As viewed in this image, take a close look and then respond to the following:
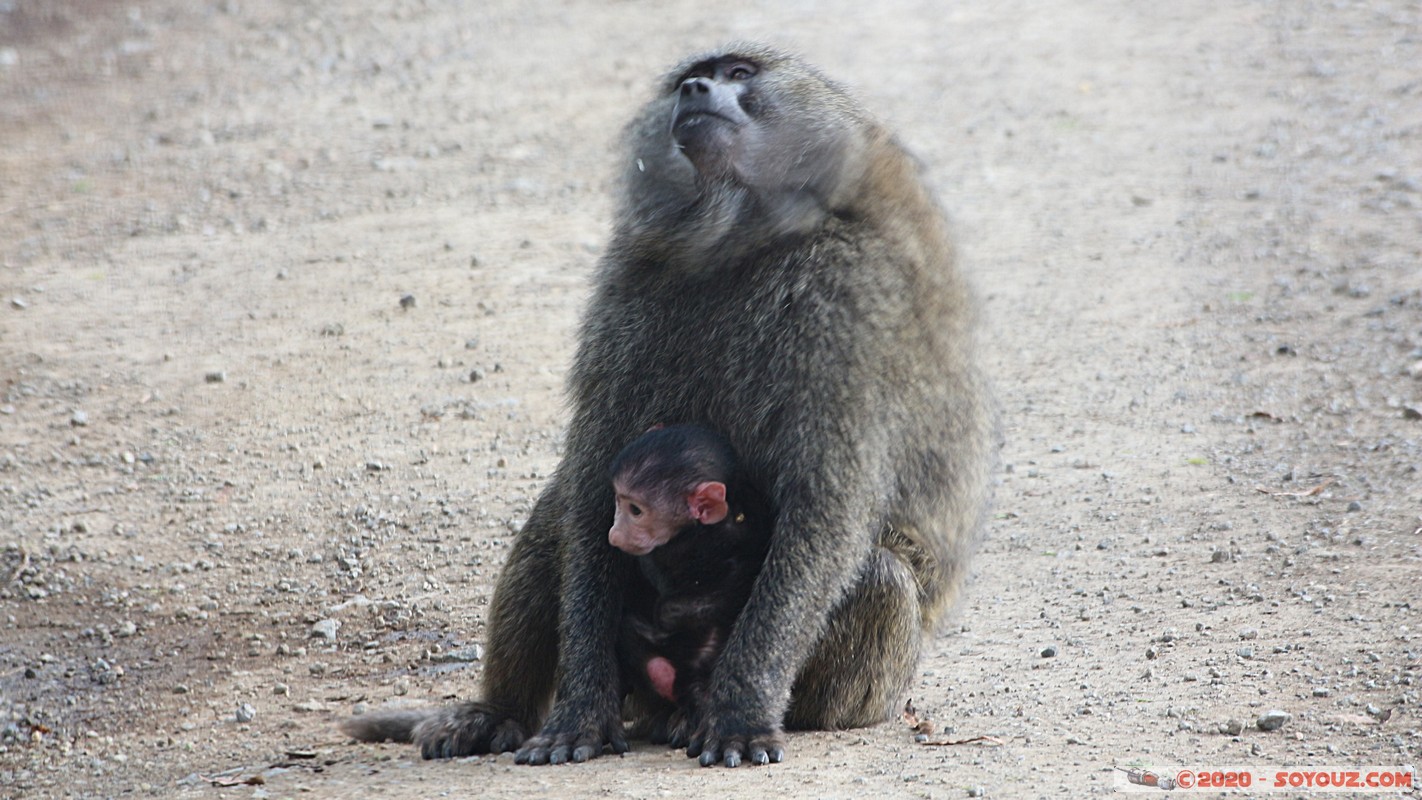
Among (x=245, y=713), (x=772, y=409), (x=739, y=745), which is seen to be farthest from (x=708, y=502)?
A: (x=245, y=713)

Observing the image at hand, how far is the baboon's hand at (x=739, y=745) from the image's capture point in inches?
151

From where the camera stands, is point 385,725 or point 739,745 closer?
A: point 739,745

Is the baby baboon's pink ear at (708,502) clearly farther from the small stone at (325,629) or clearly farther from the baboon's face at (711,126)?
the small stone at (325,629)

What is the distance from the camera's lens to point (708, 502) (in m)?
3.99

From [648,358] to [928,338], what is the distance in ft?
2.50

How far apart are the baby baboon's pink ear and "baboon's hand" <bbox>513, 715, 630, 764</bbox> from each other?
0.59 metres

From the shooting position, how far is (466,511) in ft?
20.1

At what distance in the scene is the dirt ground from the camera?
4.55 metres

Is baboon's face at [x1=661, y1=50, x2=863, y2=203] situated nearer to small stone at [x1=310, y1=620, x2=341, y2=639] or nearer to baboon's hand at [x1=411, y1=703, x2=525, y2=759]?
baboon's hand at [x1=411, y1=703, x2=525, y2=759]

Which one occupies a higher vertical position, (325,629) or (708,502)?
(708,502)

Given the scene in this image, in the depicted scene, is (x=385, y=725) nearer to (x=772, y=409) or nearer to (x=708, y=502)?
(x=708, y=502)

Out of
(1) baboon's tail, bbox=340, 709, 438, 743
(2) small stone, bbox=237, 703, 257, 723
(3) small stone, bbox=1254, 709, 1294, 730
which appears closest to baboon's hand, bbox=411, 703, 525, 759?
(1) baboon's tail, bbox=340, 709, 438, 743

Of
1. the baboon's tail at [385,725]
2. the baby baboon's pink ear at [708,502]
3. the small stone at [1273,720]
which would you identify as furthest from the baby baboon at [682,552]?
the small stone at [1273,720]

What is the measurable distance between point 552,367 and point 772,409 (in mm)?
3435
